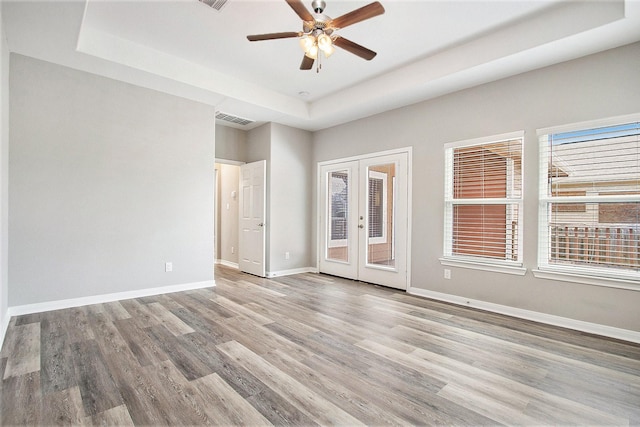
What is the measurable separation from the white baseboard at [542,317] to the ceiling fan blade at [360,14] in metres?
3.39

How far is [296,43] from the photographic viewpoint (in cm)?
358

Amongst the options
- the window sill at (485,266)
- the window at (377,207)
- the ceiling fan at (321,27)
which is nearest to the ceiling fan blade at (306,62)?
the ceiling fan at (321,27)

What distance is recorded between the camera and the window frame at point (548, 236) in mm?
2965

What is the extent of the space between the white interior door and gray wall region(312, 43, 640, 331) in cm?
214

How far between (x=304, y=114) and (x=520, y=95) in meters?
3.16

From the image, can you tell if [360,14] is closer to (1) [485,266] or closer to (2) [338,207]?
(1) [485,266]

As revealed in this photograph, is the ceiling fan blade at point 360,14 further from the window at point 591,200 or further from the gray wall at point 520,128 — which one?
the window at point 591,200

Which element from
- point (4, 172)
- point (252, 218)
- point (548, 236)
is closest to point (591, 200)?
point (548, 236)

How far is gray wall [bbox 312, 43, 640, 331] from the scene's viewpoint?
3.02 metres

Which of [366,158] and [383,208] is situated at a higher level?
[366,158]

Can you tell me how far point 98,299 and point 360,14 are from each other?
13.9 feet

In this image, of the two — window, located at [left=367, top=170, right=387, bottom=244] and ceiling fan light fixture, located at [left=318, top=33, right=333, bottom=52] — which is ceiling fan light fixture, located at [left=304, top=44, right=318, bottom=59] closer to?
ceiling fan light fixture, located at [left=318, top=33, right=333, bottom=52]

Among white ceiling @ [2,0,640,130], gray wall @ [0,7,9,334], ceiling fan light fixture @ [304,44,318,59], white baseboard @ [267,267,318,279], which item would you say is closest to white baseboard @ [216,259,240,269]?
white baseboard @ [267,267,318,279]

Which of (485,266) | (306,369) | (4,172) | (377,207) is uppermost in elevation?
(4,172)
